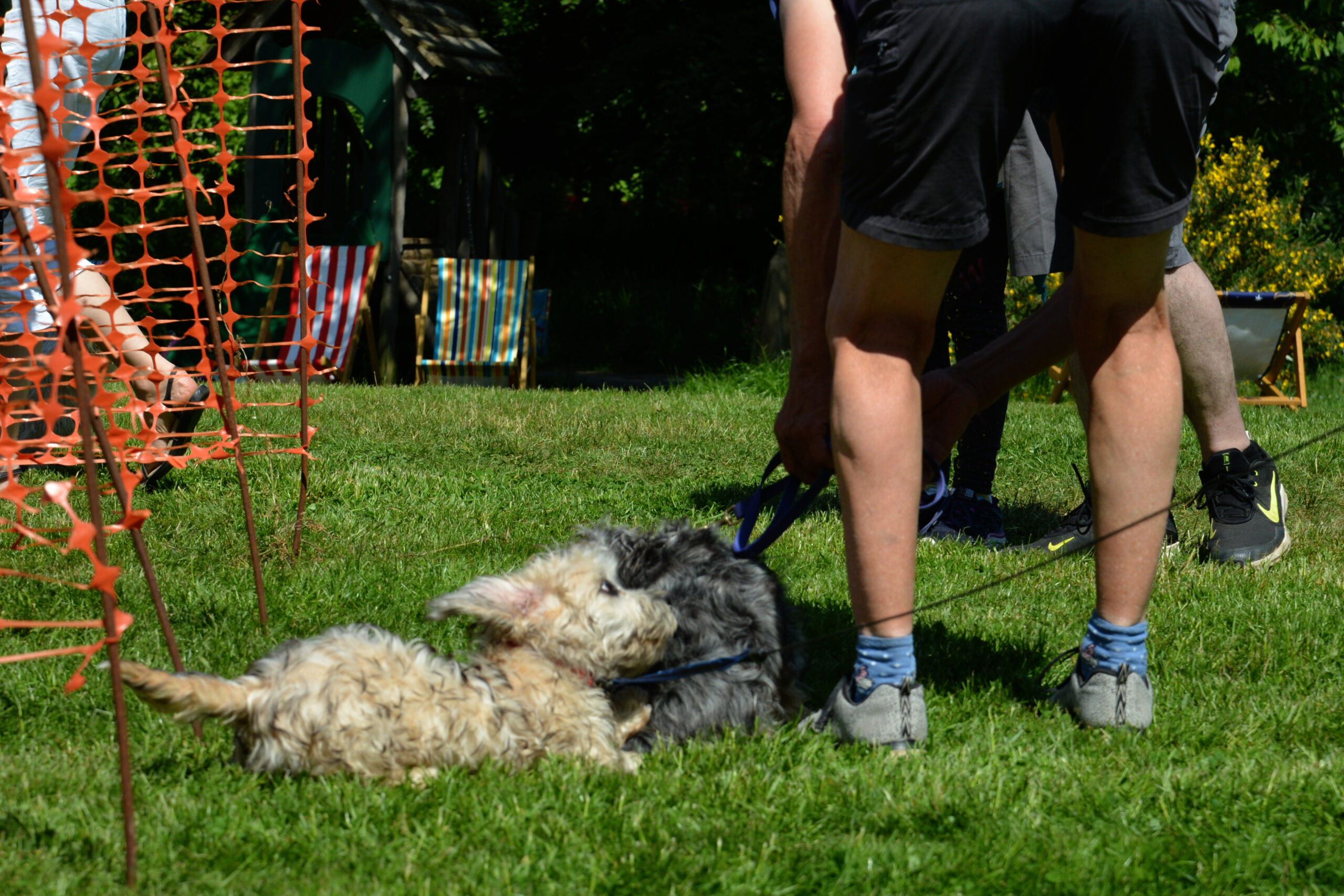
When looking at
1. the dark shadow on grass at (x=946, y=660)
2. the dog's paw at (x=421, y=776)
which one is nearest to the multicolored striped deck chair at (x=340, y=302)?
the dark shadow on grass at (x=946, y=660)

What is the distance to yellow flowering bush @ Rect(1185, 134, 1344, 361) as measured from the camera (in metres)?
9.90

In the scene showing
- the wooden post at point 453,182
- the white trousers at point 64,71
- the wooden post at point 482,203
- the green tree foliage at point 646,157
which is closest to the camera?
the white trousers at point 64,71

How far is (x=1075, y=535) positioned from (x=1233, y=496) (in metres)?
0.53

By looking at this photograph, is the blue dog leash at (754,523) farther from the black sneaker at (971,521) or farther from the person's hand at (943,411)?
the black sneaker at (971,521)

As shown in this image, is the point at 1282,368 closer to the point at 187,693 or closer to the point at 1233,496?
the point at 1233,496

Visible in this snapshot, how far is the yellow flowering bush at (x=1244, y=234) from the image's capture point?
9898 millimetres

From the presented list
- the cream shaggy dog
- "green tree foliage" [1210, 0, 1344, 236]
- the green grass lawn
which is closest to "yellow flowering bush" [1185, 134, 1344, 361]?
"green tree foliage" [1210, 0, 1344, 236]

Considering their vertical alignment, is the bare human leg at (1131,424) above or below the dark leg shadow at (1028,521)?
above

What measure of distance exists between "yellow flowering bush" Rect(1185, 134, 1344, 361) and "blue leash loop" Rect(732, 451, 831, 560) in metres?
8.43

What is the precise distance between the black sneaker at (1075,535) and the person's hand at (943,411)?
5.04 ft

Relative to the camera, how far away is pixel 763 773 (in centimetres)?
223

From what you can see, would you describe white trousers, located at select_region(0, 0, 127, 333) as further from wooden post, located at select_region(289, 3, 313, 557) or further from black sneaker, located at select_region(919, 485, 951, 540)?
black sneaker, located at select_region(919, 485, 951, 540)

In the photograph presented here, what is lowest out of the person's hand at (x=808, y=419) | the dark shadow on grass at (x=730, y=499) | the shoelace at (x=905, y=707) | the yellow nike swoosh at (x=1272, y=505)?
the dark shadow on grass at (x=730, y=499)

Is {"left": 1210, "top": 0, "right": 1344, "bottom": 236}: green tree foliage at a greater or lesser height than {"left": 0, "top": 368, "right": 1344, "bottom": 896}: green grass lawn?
greater
